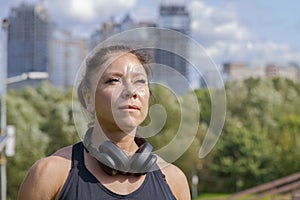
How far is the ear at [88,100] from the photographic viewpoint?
1.97 metres

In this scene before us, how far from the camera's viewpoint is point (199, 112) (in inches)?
78.4

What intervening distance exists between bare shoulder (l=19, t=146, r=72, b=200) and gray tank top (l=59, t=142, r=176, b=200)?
0.02 m

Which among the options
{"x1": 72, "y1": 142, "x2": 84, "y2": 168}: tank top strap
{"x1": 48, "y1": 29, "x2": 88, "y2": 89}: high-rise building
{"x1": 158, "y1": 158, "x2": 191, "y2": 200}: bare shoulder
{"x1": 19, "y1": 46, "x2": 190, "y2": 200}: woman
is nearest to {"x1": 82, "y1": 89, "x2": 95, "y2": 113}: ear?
{"x1": 19, "y1": 46, "x2": 190, "y2": 200}: woman

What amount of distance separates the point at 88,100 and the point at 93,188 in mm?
256

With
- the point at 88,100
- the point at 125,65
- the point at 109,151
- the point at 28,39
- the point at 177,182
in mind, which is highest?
the point at 28,39

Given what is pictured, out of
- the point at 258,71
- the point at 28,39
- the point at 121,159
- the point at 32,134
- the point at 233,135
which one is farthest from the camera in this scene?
the point at 258,71

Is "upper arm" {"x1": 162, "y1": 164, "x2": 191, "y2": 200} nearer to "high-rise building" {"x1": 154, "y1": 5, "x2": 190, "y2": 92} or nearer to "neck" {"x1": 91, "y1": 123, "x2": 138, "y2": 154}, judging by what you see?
"neck" {"x1": 91, "y1": 123, "x2": 138, "y2": 154}

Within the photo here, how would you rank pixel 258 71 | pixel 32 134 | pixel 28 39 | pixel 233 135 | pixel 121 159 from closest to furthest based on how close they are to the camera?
1. pixel 121 159
2. pixel 32 134
3. pixel 233 135
4. pixel 28 39
5. pixel 258 71

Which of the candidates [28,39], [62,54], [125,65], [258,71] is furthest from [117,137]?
[258,71]

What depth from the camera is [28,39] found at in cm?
6122

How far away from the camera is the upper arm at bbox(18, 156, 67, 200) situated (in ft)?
6.19

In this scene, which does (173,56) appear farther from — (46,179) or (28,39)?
(28,39)

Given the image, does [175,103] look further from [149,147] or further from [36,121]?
[36,121]

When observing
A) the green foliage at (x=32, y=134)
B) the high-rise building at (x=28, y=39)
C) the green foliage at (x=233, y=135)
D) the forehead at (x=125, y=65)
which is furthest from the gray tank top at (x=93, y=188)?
the high-rise building at (x=28, y=39)
